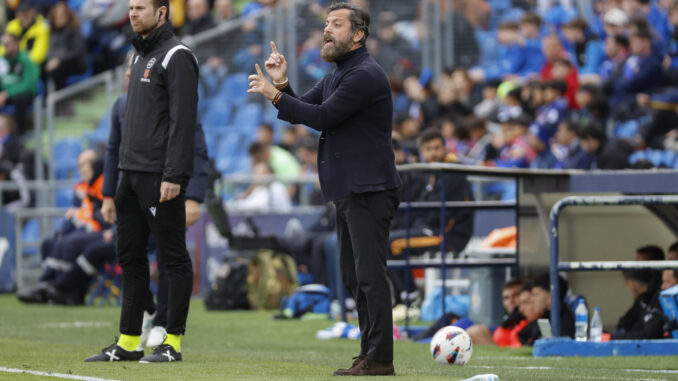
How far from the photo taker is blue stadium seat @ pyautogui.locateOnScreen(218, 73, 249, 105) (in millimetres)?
21047

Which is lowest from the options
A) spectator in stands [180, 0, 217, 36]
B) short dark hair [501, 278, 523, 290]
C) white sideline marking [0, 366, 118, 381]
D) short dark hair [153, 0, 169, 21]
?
white sideline marking [0, 366, 118, 381]

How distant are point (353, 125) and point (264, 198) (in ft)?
34.7

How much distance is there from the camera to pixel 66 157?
21.5 m

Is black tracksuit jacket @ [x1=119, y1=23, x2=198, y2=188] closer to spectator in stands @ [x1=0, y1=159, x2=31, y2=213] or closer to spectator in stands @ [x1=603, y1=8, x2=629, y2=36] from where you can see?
spectator in stands @ [x1=603, y1=8, x2=629, y2=36]

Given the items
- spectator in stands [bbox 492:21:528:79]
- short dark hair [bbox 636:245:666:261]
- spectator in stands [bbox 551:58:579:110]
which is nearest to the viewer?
short dark hair [bbox 636:245:666:261]

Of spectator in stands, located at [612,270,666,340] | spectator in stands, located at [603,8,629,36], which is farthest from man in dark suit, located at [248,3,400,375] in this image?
spectator in stands, located at [603,8,629,36]

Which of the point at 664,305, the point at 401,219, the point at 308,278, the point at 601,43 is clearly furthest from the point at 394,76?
the point at 664,305

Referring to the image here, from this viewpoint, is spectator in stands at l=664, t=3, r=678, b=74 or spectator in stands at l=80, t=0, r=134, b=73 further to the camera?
spectator in stands at l=80, t=0, r=134, b=73

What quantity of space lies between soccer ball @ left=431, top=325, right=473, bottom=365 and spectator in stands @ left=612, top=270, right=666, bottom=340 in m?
1.83

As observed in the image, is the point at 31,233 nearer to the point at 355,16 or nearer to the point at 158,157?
the point at 158,157

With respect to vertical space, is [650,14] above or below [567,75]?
above

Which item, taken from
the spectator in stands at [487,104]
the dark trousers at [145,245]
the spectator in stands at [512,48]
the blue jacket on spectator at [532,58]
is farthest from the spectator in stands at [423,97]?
the dark trousers at [145,245]

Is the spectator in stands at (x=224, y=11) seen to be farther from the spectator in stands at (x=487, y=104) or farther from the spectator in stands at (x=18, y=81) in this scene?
the spectator in stands at (x=487, y=104)

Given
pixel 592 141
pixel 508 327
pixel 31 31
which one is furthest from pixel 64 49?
pixel 508 327
